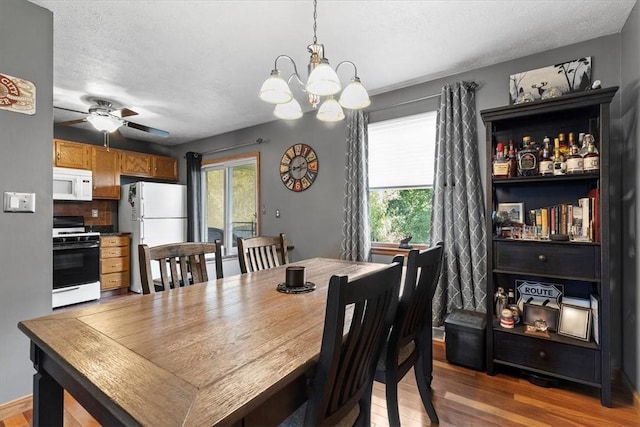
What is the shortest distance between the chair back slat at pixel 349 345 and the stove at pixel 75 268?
13.5 ft

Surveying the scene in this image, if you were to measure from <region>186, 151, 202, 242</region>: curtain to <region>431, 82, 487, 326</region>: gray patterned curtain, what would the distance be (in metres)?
3.82

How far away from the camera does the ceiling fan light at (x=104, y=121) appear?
311cm

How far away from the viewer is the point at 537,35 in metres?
2.22

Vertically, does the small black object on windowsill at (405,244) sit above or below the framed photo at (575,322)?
above

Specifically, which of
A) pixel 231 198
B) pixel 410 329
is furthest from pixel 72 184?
pixel 410 329

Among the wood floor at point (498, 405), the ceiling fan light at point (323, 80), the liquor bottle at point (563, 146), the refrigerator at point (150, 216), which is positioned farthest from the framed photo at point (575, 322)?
the refrigerator at point (150, 216)

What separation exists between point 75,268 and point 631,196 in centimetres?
541

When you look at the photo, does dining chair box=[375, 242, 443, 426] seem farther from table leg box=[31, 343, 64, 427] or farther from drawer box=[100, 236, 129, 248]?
drawer box=[100, 236, 129, 248]

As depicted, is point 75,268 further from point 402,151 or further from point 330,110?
point 402,151

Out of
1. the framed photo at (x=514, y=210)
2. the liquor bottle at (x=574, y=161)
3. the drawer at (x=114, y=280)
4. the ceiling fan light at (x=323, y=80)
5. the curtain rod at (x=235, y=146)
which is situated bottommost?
the drawer at (x=114, y=280)

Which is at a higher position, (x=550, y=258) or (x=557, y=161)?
(x=557, y=161)

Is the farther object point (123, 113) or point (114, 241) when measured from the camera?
point (114, 241)

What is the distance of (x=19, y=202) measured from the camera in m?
1.85

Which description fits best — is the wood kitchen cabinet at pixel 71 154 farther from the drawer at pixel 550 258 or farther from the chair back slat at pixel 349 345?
the drawer at pixel 550 258
